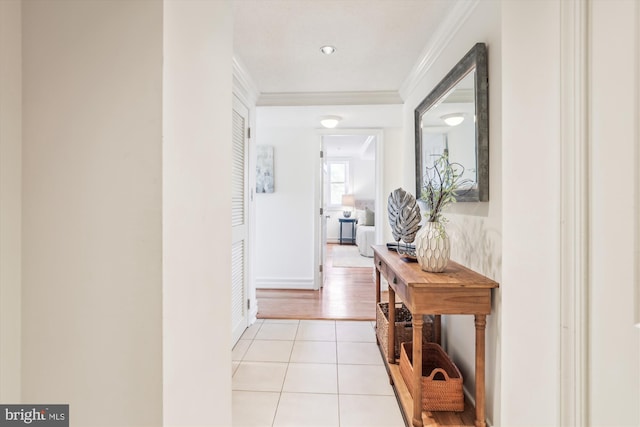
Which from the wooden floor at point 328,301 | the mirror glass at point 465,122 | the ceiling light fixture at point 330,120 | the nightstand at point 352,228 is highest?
the ceiling light fixture at point 330,120

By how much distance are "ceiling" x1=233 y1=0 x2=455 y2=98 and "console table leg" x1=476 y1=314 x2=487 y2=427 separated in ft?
5.70

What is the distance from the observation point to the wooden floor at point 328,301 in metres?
3.24

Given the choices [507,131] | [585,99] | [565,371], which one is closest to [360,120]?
[507,131]

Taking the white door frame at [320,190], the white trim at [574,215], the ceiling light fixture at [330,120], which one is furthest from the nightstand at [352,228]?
the white trim at [574,215]

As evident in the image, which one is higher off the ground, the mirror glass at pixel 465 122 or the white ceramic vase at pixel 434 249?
the mirror glass at pixel 465 122

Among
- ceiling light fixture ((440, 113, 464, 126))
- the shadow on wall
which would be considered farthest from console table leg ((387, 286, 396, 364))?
ceiling light fixture ((440, 113, 464, 126))

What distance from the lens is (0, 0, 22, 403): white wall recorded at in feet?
2.43

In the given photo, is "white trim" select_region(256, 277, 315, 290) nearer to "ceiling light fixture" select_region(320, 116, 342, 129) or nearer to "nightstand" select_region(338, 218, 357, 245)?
"ceiling light fixture" select_region(320, 116, 342, 129)

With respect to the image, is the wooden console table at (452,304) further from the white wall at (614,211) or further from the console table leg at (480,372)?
the white wall at (614,211)

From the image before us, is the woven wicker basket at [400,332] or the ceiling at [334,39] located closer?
the ceiling at [334,39]

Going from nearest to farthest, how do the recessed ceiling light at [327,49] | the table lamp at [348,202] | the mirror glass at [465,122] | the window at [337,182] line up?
the mirror glass at [465,122] < the recessed ceiling light at [327,49] < the table lamp at [348,202] < the window at [337,182]

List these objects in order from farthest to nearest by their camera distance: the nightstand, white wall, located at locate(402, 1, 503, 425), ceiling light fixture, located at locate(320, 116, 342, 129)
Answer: the nightstand
ceiling light fixture, located at locate(320, 116, 342, 129)
white wall, located at locate(402, 1, 503, 425)

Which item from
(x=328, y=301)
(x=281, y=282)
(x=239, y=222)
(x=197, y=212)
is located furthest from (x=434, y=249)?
(x=281, y=282)

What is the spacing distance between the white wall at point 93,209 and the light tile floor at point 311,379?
3.66 feet
